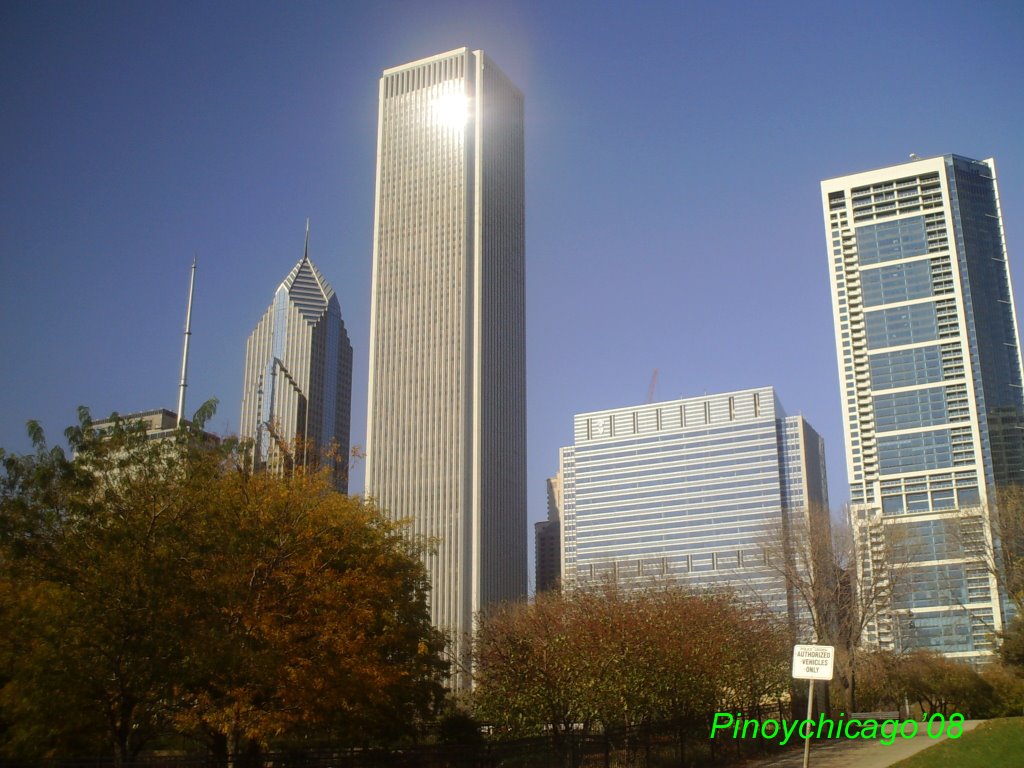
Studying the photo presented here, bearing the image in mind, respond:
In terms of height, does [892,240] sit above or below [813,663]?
above

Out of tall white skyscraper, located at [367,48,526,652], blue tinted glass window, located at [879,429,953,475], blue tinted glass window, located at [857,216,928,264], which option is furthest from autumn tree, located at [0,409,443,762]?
blue tinted glass window, located at [857,216,928,264]

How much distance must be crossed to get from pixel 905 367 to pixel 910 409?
6485 millimetres

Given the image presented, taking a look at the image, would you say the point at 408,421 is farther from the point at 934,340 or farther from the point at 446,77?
the point at 934,340

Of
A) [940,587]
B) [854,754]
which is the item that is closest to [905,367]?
[940,587]

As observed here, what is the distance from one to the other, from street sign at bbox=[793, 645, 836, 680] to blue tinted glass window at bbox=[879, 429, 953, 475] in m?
145

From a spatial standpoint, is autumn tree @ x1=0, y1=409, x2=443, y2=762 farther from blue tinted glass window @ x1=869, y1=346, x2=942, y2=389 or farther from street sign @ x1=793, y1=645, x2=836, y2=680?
blue tinted glass window @ x1=869, y1=346, x2=942, y2=389

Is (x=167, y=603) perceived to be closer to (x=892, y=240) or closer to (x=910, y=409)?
(x=910, y=409)

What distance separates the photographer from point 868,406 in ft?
533

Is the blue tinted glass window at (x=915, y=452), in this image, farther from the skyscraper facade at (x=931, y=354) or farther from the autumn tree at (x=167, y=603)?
the autumn tree at (x=167, y=603)

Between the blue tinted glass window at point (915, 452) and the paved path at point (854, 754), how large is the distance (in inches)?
4997

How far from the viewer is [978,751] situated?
24578 mm

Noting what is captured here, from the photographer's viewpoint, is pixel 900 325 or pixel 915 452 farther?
pixel 900 325

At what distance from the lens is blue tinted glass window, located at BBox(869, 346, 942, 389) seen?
500 feet

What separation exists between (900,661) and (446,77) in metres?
111
